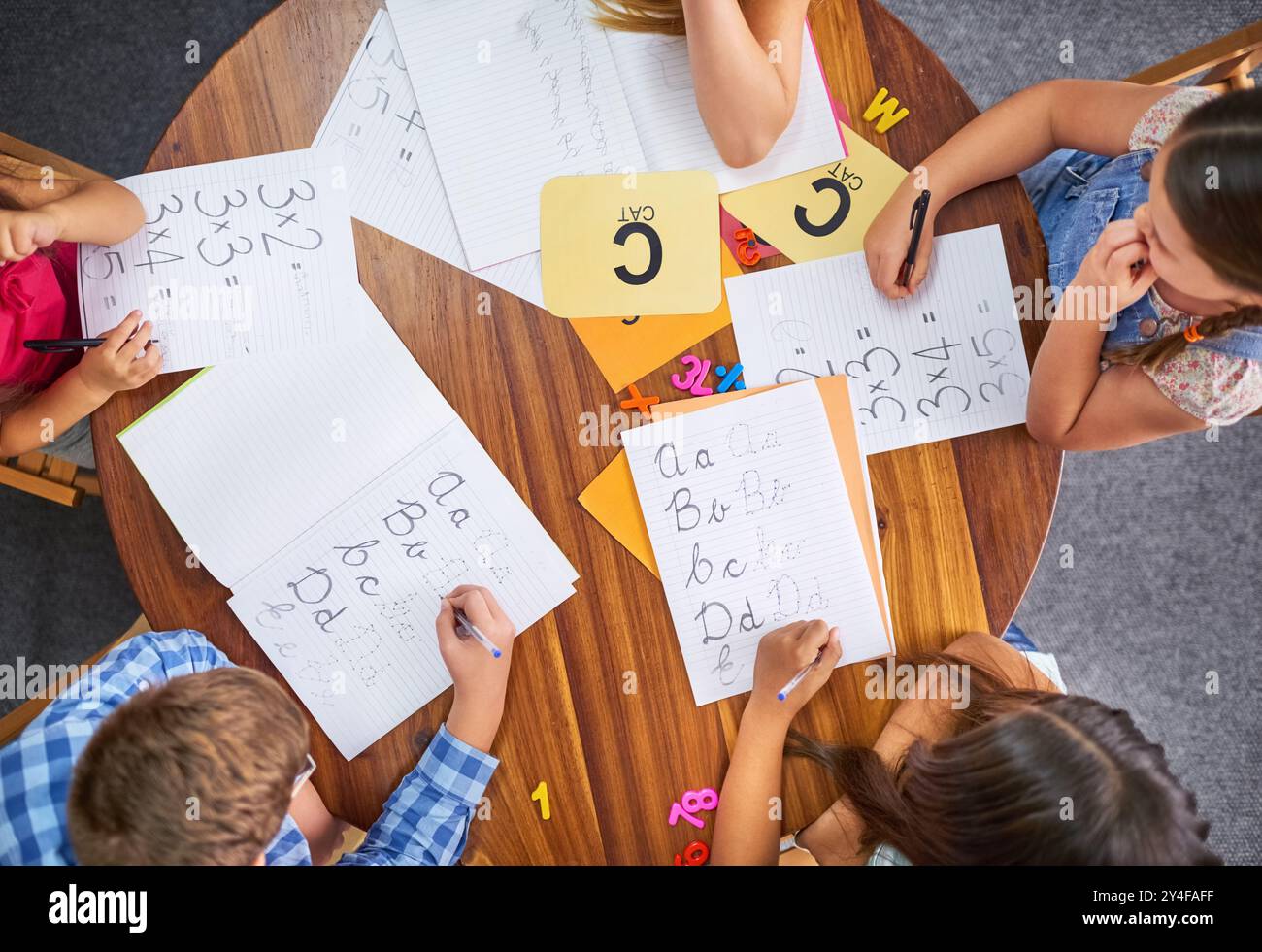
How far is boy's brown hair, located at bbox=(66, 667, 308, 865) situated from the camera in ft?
2.37

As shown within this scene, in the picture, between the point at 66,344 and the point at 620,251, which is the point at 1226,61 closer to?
the point at 620,251

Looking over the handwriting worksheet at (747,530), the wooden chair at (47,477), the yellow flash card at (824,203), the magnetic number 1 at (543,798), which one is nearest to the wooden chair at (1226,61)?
the yellow flash card at (824,203)

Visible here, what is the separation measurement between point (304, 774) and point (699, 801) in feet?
1.30

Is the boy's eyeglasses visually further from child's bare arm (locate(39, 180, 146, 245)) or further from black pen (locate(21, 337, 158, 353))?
child's bare arm (locate(39, 180, 146, 245))

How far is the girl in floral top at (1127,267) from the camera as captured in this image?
31.9 inches

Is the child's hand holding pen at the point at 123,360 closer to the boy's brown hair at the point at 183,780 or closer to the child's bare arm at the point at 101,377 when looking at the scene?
the child's bare arm at the point at 101,377

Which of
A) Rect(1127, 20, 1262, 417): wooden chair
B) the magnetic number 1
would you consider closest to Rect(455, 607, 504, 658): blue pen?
the magnetic number 1

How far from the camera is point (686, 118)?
3.07 ft

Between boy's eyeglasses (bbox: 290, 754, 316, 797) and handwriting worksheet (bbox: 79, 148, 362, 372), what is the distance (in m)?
0.43

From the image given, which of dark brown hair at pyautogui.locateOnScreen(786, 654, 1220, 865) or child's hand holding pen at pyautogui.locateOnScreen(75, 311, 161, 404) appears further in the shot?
child's hand holding pen at pyautogui.locateOnScreen(75, 311, 161, 404)

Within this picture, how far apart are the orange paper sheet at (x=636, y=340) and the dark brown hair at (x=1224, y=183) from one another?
0.45 metres

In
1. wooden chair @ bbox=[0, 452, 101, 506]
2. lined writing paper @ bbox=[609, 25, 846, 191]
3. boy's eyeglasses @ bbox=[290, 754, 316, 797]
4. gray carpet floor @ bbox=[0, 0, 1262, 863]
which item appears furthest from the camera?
gray carpet floor @ bbox=[0, 0, 1262, 863]

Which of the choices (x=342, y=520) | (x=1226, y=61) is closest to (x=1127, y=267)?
(x=1226, y=61)
